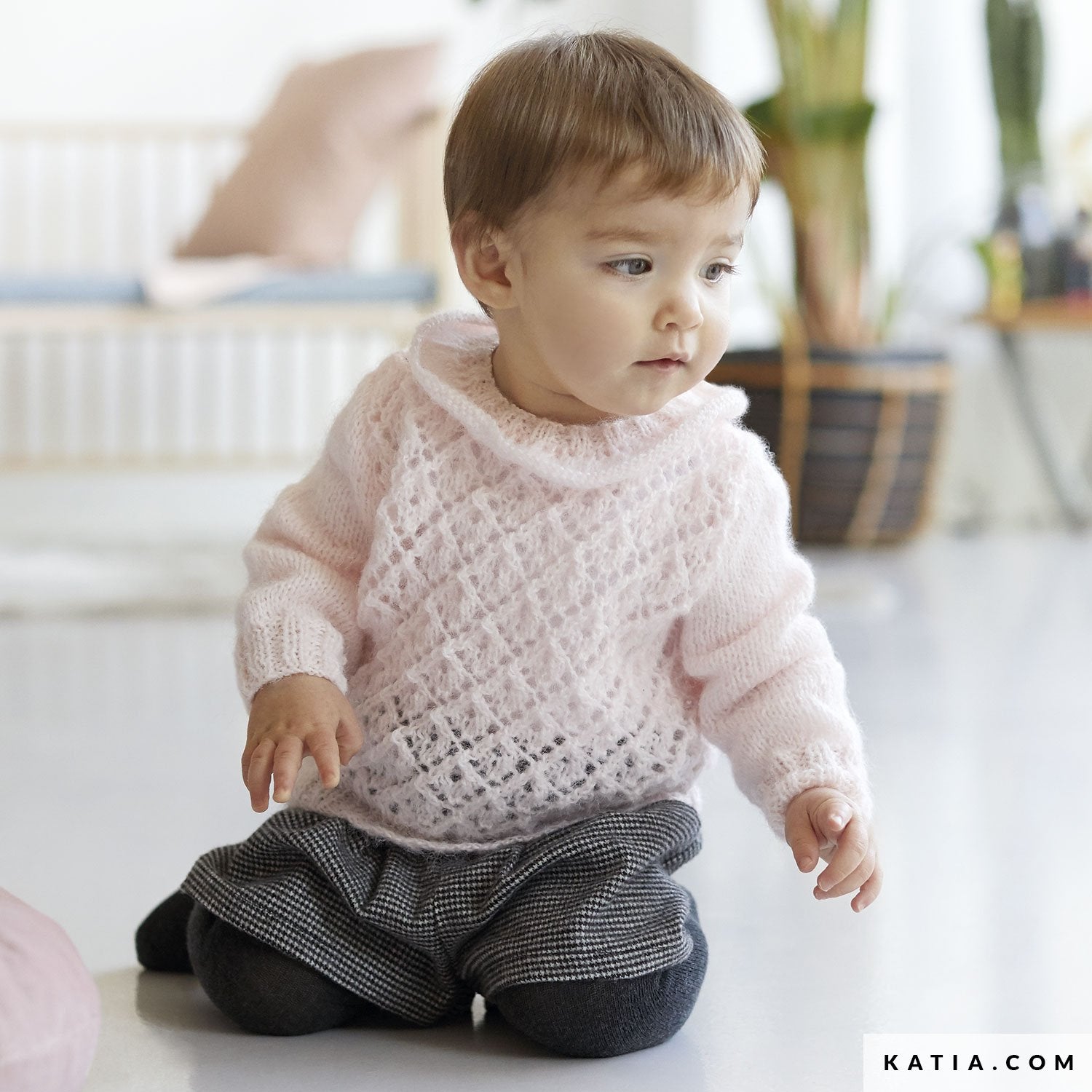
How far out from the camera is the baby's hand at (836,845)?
682 mm

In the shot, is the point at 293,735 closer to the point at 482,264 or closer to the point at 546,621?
the point at 546,621

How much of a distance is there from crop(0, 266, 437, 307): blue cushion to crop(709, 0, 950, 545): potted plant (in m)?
0.56

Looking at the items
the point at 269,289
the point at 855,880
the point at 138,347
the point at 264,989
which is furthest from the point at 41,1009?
the point at 138,347

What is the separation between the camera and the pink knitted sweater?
76 cm

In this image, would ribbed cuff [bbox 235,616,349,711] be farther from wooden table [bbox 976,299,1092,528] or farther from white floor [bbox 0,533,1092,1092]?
wooden table [bbox 976,299,1092,528]

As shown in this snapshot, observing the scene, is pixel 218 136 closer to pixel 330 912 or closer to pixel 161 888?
pixel 161 888

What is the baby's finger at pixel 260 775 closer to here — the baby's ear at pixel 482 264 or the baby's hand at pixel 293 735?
the baby's hand at pixel 293 735

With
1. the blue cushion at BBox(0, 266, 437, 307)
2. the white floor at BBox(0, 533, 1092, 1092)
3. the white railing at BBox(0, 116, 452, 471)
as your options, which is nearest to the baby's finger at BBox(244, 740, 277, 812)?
the white floor at BBox(0, 533, 1092, 1092)

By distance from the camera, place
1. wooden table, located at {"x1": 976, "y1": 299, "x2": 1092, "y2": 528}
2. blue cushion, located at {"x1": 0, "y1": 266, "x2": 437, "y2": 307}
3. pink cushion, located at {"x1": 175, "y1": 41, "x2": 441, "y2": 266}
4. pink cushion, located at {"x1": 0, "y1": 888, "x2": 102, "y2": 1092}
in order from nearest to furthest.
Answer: pink cushion, located at {"x1": 0, "y1": 888, "x2": 102, "y2": 1092} → blue cushion, located at {"x1": 0, "y1": 266, "x2": 437, "y2": 307} → pink cushion, located at {"x1": 175, "y1": 41, "x2": 441, "y2": 266} → wooden table, located at {"x1": 976, "y1": 299, "x2": 1092, "y2": 528}

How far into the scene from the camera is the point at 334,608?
0.79m

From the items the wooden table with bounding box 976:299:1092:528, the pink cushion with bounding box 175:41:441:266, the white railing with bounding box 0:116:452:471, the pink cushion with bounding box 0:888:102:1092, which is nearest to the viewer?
the pink cushion with bounding box 0:888:102:1092

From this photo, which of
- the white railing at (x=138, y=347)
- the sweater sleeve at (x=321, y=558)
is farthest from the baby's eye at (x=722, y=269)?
the white railing at (x=138, y=347)

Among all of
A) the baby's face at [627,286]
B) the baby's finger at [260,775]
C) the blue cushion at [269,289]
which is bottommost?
the blue cushion at [269,289]

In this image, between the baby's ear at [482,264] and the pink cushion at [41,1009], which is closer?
the pink cushion at [41,1009]
